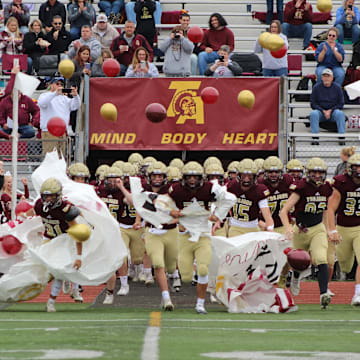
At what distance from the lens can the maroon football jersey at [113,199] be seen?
494 inches

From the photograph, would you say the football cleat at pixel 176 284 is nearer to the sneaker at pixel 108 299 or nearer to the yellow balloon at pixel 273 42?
the sneaker at pixel 108 299

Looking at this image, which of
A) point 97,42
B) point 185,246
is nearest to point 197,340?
point 185,246

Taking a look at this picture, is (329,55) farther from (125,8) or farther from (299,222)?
(299,222)

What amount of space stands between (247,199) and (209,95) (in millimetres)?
3822

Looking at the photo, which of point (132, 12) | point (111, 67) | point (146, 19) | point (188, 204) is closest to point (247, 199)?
point (188, 204)

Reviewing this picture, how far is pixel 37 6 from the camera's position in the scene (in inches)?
895

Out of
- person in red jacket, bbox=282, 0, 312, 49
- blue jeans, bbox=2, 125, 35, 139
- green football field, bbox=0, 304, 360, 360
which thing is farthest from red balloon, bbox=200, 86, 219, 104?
green football field, bbox=0, 304, 360, 360

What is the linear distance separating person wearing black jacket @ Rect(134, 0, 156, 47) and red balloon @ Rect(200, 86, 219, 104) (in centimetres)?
358

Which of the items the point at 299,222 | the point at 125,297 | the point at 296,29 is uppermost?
the point at 296,29

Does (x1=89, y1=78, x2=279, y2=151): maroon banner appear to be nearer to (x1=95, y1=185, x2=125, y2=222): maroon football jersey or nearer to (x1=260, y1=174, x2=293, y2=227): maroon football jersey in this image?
(x1=260, y1=174, x2=293, y2=227): maroon football jersey

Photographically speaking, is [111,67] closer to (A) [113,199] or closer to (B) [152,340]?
(A) [113,199]

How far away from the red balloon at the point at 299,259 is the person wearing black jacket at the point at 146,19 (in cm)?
890

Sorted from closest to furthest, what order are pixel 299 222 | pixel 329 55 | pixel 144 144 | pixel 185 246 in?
1. pixel 185 246
2. pixel 299 222
3. pixel 144 144
4. pixel 329 55

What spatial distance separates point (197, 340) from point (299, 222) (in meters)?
3.90
